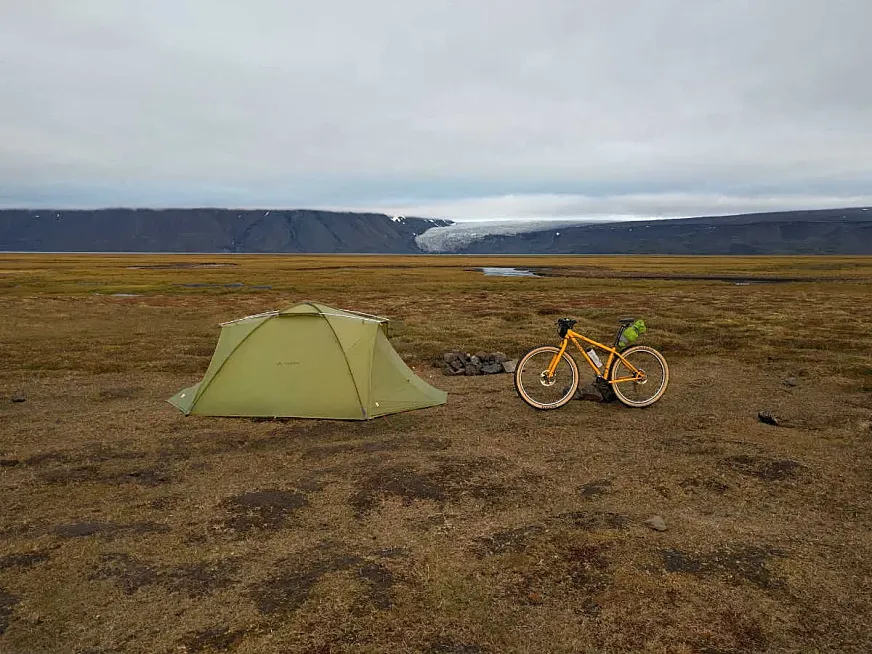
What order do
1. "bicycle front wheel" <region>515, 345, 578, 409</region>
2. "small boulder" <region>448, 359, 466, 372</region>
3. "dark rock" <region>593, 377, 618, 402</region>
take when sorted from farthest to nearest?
"small boulder" <region>448, 359, 466, 372</region> → "dark rock" <region>593, 377, 618, 402</region> → "bicycle front wheel" <region>515, 345, 578, 409</region>

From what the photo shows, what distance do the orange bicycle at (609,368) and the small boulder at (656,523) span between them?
16.1 feet

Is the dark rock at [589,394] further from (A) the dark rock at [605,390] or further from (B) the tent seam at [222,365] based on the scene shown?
(B) the tent seam at [222,365]

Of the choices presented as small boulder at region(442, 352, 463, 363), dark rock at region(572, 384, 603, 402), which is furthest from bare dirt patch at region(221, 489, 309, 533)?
small boulder at region(442, 352, 463, 363)

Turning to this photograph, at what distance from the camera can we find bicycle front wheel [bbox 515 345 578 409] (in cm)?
1177

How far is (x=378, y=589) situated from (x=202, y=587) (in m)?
1.79

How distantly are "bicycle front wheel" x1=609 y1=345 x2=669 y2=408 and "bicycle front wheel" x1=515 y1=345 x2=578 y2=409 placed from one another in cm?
99

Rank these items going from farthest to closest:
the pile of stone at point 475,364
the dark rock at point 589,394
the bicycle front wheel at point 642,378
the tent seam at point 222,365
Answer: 1. the pile of stone at point 475,364
2. the dark rock at point 589,394
3. the bicycle front wheel at point 642,378
4. the tent seam at point 222,365

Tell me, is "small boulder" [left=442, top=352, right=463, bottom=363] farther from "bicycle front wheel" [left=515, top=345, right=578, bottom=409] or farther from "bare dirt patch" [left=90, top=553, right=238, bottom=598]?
A: "bare dirt patch" [left=90, top=553, right=238, bottom=598]

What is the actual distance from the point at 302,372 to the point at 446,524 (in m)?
5.62

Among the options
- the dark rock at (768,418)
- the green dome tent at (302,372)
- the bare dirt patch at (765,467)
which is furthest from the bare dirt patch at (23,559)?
the dark rock at (768,418)

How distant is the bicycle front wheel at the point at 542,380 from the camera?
463 inches

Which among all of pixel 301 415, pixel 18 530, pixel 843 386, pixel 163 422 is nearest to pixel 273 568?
pixel 18 530

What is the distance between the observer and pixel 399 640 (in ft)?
15.7

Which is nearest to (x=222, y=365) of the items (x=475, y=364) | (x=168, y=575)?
(x=168, y=575)
